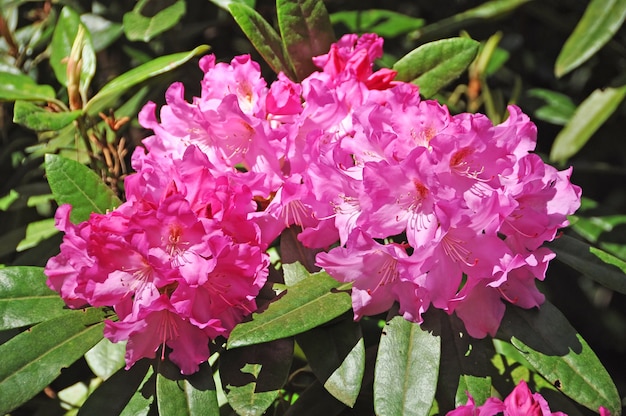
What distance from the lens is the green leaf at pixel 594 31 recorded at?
5.86ft

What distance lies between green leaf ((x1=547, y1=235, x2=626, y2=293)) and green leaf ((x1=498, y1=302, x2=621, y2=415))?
9 centimetres

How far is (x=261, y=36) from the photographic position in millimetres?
1365

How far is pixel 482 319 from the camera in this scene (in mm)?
1173

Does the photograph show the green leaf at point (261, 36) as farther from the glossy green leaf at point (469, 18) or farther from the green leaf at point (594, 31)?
the green leaf at point (594, 31)

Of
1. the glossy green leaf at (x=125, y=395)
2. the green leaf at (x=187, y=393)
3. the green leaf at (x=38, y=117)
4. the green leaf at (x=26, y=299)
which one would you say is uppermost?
the green leaf at (x=38, y=117)

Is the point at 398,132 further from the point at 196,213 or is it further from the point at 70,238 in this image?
the point at 70,238

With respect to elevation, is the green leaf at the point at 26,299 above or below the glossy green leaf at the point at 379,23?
above

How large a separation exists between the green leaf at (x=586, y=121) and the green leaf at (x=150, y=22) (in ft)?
3.23

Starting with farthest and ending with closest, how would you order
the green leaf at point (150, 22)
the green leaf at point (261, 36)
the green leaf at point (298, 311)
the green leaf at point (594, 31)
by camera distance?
the green leaf at point (594, 31) → the green leaf at point (150, 22) → the green leaf at point (261, 36) → the green leaf at point (298, 311)

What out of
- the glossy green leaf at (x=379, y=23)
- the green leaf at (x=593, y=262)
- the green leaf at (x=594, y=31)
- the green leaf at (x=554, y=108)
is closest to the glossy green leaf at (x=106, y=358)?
the green leaf at (x=593, y=262)

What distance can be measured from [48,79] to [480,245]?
Result: 1322mm

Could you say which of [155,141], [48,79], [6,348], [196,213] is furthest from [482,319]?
[48,79]

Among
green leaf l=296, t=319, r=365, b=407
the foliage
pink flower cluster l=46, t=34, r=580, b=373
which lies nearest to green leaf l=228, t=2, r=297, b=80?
the foliage

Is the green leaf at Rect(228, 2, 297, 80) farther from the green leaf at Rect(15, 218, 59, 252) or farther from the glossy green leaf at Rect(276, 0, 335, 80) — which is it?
the green leaf at Rect(15, 218, 59, 252)
